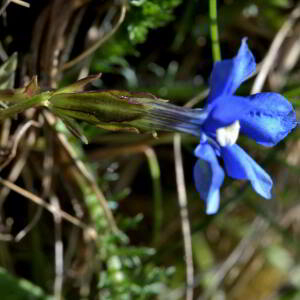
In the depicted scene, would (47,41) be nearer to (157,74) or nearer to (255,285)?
(157,74)

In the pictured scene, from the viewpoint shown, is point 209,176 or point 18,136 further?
point 18,136

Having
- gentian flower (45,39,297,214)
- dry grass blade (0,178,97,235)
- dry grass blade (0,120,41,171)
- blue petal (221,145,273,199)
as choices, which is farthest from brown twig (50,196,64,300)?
blue petal (221,145,273,199)

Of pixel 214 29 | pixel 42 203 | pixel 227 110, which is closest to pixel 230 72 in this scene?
pixel 227 110

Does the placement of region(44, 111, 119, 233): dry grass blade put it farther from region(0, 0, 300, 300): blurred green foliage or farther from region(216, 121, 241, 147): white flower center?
region(216, 121, 241, 147): white flower center

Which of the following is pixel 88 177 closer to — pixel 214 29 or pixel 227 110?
pixel 214 29

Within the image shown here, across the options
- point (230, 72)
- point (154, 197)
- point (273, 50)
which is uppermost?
point (230, 72)

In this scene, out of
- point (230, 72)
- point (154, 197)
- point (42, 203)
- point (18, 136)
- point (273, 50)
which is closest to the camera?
point (230, 72)

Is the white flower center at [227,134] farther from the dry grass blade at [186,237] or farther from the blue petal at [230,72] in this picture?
the dry grass blade at [186,237]
